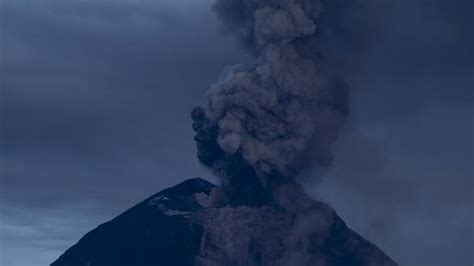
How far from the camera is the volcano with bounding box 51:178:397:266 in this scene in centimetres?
8762

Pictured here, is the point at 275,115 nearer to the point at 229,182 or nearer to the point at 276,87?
the point at 276,87

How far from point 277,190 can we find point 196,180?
25660mm

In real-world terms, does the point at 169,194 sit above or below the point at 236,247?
above

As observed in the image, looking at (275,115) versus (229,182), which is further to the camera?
(229,182)

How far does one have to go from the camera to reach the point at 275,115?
7494 centimetres

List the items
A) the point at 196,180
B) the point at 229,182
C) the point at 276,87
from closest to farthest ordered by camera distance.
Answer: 1. the point at 276,87
2. the point at 229,182
3. the point at 196,180

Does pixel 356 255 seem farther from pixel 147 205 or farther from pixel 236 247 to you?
pixel 147 205

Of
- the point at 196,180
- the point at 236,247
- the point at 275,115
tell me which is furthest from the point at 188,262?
the point at 275,115

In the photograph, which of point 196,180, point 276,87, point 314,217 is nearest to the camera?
point 276,87

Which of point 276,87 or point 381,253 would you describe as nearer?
point 276,87

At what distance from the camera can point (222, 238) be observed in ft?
311

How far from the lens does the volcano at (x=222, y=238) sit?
8762cm

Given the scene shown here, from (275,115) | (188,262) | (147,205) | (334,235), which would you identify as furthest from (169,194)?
(275,115)

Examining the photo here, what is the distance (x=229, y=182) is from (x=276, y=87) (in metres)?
10.6
